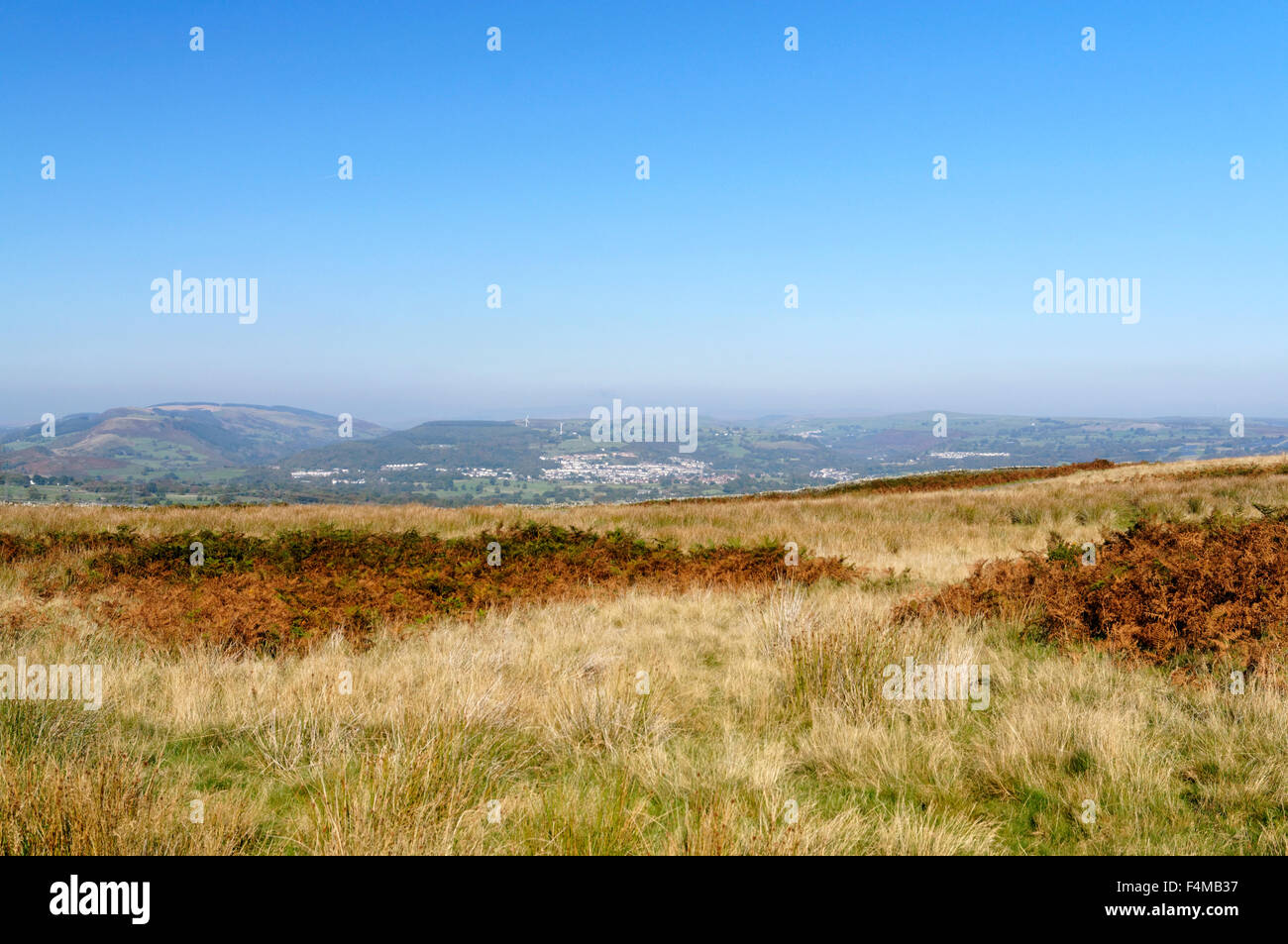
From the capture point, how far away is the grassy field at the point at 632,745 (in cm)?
305

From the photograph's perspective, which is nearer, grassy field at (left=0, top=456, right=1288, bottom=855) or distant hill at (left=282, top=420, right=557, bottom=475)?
grassy field at (left=0, top=456, right=1288, bottom=855)

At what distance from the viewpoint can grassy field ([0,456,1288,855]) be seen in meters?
3.05

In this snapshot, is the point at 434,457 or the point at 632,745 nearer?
the point at 632,745

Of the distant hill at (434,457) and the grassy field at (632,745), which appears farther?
the distant hill at (434,457)

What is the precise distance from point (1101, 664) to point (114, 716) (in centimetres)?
799

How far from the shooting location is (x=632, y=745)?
446 cm

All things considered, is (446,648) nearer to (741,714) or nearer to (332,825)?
(741,714)

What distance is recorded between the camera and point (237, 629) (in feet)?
24.2
